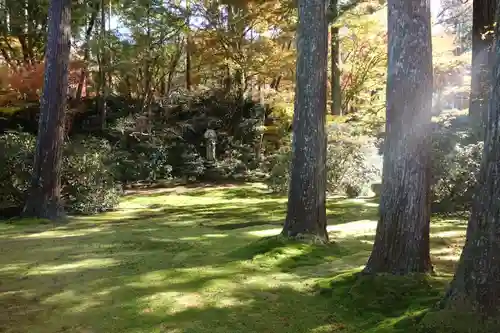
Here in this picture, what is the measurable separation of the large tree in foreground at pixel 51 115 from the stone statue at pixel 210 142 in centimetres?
956

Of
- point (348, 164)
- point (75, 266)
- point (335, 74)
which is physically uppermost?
point (335, 74)

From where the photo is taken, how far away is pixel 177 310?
415 cm

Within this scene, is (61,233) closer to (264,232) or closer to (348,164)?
(264,232)

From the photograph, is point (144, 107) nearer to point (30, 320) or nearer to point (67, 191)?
point (67, 191)

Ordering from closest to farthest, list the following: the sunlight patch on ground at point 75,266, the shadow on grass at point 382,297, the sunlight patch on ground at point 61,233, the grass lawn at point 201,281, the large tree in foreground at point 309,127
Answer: the shadow on grass at point 382,297 → the grass lawn at point 201,281 → the sunlight patch on ground at point 75,266 → the large tree in foreground at point 309,127 → the sunlight patch on ground at point 61,233

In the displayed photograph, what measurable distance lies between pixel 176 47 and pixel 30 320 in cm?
1889

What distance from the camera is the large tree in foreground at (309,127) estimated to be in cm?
650

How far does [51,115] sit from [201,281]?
6.76 m

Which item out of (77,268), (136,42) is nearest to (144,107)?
(136,42)

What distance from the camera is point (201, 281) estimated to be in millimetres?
5035

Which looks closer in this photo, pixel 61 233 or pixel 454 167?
pixel 61 233

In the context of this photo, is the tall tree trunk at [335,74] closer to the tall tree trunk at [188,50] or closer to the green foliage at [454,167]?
the tall tree trunk at [188,50]

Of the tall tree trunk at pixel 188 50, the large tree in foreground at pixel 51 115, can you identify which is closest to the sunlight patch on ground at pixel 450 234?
the large tree in foreground at pixel 51 115

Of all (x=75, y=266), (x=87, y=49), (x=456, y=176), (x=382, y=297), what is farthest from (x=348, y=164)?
(x=87, y=49)
